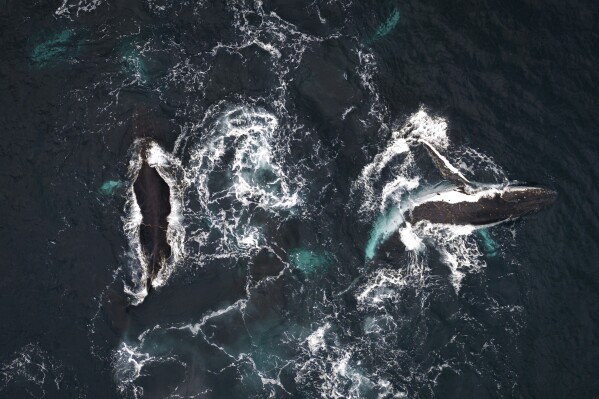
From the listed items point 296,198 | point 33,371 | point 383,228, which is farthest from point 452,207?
point 33,371

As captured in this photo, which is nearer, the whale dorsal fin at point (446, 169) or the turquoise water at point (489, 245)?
the turquoise water at point (489, 245)

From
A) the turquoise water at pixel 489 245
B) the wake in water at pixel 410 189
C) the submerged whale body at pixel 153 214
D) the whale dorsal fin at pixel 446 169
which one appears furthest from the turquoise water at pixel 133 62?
the turquoise water at pixel 489 245

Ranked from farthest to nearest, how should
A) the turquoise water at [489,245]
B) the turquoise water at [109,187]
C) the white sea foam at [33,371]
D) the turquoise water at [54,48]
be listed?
1. the turquoise water at [54,48]
2. the turquoise water at [109,187]
3. the turquoise water at [489,245]
4. the white sea foam at [33,371]

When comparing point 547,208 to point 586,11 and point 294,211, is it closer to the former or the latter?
point 586,11

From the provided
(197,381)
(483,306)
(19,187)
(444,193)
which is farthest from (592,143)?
(19,187)

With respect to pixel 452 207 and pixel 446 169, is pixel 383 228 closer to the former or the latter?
pixel 452 207

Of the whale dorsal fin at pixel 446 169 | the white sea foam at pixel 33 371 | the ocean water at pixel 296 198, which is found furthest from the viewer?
the whale dorsal fin at pixel 446 169

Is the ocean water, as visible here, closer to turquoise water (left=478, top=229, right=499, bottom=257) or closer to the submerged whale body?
turquoise water (left=478, top=229, right=499, bottom=257)

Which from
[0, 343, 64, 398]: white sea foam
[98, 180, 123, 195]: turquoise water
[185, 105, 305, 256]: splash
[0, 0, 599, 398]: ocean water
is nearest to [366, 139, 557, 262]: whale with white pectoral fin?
[0, 0, 599, 398]: ocean water

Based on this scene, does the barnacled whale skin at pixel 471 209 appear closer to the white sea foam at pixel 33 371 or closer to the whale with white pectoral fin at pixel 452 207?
the whale with white pectoral fin at pixel 452 207
